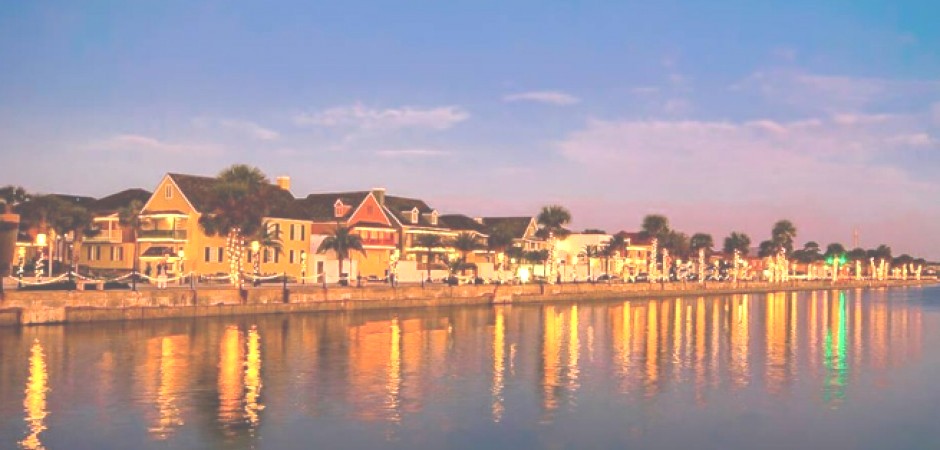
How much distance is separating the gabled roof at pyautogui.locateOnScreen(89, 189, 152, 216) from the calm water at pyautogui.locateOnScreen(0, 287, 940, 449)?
38998 mm

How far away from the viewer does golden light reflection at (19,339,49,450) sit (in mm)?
24844

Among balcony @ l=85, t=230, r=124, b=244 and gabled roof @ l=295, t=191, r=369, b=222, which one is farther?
gabled roof @ l=295, t=191, r=369, b=222

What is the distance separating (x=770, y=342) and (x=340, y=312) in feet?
99.8

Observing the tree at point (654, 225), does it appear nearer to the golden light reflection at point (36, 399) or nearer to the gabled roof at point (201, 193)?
the gabled roof at point (201, 193)

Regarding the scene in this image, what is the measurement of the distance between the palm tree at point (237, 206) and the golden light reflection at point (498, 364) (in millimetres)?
18509

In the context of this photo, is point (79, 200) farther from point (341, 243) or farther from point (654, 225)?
point (654, 225)

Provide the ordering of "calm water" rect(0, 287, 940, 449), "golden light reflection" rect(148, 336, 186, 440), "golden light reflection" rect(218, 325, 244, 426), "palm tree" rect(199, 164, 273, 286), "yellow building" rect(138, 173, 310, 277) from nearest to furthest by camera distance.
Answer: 1. "calm water" rect(0, 287, 940, 449)
2. "golden light reflection" rect(148, 336, 186, 440)
3. "golden light reflection" rect(218, 325, 244, 426)
4. "palm tree" rect(199, 164, 273, 286)
5. "yellow building" rect(138, 173, 310, 277)

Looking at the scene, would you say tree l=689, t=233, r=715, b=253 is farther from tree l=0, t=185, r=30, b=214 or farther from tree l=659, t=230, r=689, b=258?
tree l=0, t=185, r=30, b=214

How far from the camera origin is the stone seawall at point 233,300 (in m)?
52.9

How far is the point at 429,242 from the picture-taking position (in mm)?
108188

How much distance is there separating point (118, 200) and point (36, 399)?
69.1 metres

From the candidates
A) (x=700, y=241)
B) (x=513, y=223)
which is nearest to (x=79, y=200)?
(x=513, y=223)

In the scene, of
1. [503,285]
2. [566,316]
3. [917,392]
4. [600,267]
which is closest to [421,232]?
[503,285]

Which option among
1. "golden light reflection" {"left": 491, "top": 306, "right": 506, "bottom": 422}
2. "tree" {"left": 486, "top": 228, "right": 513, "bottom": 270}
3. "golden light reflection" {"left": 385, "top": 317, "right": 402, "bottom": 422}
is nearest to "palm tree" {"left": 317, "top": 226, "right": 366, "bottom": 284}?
"golden light reflection" {"left": 491, "top": 306, "right": 506, "bottom": 422}
